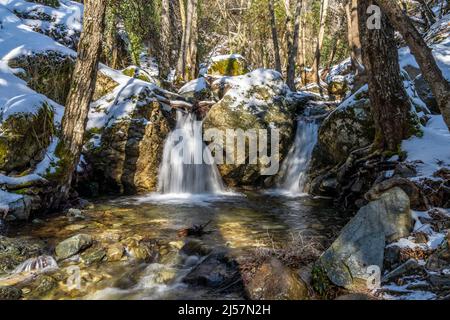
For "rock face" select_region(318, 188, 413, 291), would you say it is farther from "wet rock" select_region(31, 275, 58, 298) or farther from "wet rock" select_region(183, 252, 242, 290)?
"wet rock" select_region(31, 275, 58, 298)

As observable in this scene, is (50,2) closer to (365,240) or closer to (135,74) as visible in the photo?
(135,74)

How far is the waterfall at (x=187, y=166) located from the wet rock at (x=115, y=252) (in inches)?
211

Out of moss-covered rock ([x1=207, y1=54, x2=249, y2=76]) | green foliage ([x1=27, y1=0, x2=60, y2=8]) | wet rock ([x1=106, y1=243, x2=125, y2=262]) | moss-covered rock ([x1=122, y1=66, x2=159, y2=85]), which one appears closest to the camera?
wet rock ([x1=106, y1=243, x2=125, y2=262])

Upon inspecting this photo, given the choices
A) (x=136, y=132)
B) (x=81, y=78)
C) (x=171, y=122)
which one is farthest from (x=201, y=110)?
(x=81, y=78)

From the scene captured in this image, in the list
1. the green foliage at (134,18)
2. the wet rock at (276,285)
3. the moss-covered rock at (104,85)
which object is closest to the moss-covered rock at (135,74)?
the green foliage at (134,18)

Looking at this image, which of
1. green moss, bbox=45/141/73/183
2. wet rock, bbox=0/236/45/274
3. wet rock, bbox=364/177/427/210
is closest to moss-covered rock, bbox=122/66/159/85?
green moss, bbox=45/141/73/183

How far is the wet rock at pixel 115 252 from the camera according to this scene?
219 inches

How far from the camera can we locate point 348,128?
9.31 metres

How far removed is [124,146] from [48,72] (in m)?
3.38

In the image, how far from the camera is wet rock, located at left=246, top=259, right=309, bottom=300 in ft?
12.9

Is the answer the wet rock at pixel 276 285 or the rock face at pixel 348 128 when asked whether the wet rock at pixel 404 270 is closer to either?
the wet rock at pixel 276 285

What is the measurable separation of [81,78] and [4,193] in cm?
275

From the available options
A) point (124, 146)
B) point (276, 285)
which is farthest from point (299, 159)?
point (276, 285)

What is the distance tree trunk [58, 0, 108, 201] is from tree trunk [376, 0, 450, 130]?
5545mm
